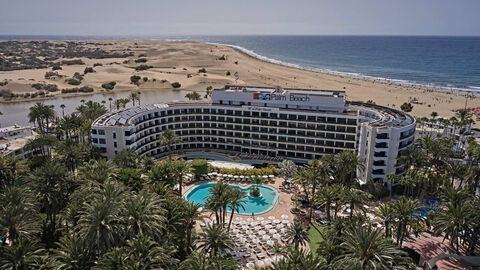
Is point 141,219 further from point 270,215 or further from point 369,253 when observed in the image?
point 270,215

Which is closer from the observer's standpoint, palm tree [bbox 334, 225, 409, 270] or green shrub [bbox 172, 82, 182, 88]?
palm tree [bbox 334, 225, 409, 270]

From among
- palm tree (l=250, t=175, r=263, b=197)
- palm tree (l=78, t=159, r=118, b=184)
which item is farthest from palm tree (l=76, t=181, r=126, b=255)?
palm tree (l=250, t=175, r=263, b=197)

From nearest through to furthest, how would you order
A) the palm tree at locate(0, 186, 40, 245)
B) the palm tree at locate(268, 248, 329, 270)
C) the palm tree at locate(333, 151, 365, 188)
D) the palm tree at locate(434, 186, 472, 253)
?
1. the palm tree at locate(268, 248, 329, 270)
2. the palm tree at locate(0, 186, 40, 245)
3. the palm tree at locate(434, 186, 472, 253)
4. the palm tree at locate(333, 151, 365, 188)

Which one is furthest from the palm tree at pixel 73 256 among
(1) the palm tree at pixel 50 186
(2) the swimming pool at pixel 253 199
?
(2) the swimming pool at pixel 253 199

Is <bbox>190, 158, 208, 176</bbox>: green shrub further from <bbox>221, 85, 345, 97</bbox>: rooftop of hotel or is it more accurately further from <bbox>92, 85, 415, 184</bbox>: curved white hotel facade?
<bbox>221, 85, 345, 97</bbox>: rooftop of hotel

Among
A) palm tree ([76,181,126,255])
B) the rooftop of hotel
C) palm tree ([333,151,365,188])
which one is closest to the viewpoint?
palm tree ([76,181,126,255])

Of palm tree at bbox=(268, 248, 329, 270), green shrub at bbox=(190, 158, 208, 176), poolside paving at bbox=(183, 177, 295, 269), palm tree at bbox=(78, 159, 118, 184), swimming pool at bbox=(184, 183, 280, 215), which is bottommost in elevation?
swimming pool at bbox=(184, 183, 280, 215)

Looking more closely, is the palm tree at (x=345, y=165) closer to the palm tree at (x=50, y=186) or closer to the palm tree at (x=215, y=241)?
the palm tree at (x=215, y=241)

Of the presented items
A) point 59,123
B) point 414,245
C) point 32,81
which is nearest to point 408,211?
point 414,245

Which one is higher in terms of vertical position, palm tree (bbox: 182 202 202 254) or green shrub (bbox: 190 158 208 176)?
palm tree (bbox: 182 202 202 254)
